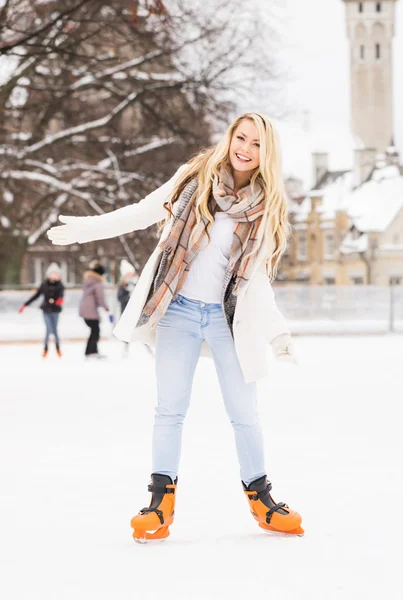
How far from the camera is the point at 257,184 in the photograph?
491 cm

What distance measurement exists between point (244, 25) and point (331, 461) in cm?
1772

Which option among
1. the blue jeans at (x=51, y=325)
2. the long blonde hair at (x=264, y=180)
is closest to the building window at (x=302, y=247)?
the blue jeans at (x=51, y=325)

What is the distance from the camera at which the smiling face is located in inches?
189

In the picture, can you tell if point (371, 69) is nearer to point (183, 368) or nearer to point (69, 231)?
point (69, 231)

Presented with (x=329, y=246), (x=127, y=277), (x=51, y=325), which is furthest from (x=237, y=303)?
(x=329, y=246)

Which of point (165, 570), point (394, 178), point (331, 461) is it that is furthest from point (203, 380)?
point (394, 178)

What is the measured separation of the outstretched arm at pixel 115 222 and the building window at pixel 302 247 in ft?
210

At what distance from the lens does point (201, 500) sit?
5.62 meters

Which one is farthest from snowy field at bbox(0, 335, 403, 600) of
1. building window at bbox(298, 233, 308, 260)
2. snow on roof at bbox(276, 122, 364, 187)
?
snow on roof at bbox(276, 122, 364, 187)

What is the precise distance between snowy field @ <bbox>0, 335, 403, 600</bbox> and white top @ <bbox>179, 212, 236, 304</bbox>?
1.01 metres

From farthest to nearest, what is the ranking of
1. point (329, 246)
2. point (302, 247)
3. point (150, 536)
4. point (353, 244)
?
point (302, 247) → point (329, 246) → point (353, 244) → point (150, 536)

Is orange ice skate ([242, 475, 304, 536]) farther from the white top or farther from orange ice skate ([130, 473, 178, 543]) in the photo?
the white top

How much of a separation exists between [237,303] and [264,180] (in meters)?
0.53

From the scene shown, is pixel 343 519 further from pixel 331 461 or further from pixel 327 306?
pixel 327 306
